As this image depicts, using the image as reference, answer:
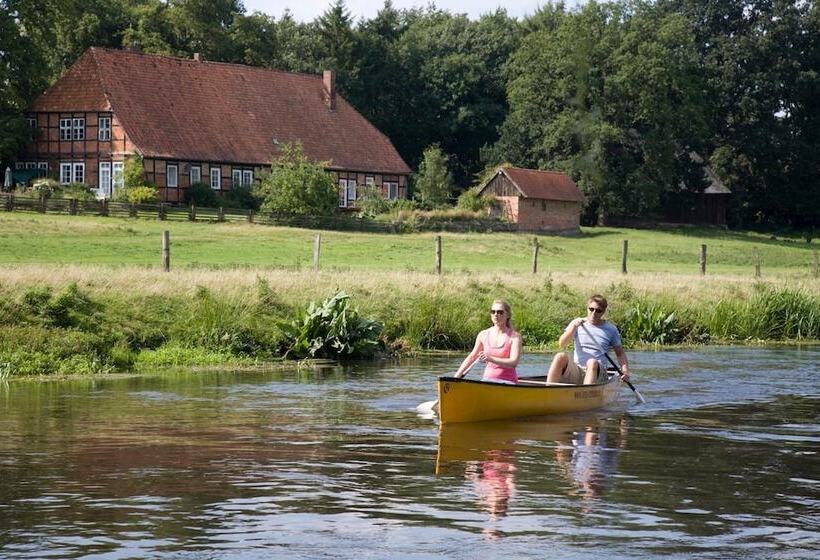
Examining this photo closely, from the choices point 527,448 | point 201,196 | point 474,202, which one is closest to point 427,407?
point 527,448

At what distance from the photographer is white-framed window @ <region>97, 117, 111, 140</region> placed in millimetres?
72000

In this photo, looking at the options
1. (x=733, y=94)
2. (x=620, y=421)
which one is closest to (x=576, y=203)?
(x=733, y=94)

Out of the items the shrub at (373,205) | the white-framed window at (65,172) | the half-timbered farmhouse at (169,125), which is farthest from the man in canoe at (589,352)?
the white-framed window at (65,172)

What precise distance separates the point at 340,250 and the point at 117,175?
846 inches

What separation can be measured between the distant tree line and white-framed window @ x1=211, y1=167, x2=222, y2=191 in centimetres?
994

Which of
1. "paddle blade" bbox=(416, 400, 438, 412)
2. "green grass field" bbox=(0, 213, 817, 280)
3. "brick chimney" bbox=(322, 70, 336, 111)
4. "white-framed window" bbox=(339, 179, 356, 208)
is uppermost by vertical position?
"brick chimney" bbox=(322, 70, 336, 111)

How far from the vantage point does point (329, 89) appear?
272ft

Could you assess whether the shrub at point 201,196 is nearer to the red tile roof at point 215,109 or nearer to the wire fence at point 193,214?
the red tile roof at point 215,109

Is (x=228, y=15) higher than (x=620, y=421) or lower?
higher

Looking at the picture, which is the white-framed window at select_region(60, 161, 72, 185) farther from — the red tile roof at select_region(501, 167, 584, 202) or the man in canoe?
the man in canoe

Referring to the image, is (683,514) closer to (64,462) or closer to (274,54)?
(64,462)

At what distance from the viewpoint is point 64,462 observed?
14.9 m

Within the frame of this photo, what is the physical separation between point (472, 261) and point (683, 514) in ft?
133

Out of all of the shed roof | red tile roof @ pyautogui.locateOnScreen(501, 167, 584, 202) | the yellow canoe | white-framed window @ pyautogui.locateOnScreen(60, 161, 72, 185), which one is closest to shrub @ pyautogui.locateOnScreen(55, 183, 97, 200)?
white-framed window @ pyautogui.locateOnScreen(60, 161, 72, 185)
